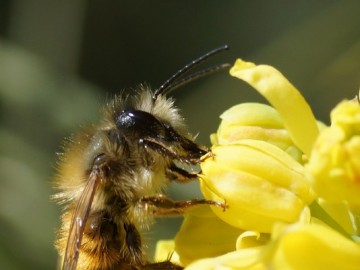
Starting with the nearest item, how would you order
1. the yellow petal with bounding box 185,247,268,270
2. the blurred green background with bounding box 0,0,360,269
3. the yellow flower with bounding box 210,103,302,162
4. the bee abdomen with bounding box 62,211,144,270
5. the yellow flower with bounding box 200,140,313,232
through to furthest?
the yellow petal with bounding box 185,247,268,270
the yellow flower with bounding box 200,140,313,232
the yellow flower with bounding box 210,103,302,162
the bee abdomen with bounding box 62,211,144,270
the blurred green background with bounding box 0,0,360,269

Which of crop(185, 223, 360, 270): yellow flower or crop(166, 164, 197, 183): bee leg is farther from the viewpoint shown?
crop(166, 164, 197, 183): bee leg

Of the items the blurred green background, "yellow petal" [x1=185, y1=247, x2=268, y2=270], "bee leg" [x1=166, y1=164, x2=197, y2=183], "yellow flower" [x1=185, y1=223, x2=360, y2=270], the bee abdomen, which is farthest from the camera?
the blurred green background

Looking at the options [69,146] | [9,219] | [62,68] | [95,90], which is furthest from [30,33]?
[69,146]

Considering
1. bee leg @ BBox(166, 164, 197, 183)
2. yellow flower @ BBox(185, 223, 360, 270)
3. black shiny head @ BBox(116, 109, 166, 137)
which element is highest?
black shiny head @ BBox(116, 109, 166, 137)

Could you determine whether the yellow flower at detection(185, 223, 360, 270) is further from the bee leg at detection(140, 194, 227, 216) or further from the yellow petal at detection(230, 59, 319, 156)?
the bee leg at detection(140, 194, 227, 216)

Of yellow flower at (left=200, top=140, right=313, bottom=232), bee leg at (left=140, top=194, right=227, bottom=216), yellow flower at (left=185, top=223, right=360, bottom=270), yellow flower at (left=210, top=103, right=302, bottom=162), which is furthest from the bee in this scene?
yellow flower at (left=185, top=223, right=360, bottom=270)

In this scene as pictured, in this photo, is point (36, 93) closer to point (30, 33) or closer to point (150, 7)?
point (30, 33)

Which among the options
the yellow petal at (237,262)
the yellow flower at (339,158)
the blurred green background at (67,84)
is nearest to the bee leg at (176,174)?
the blurred green background at (67,84)
